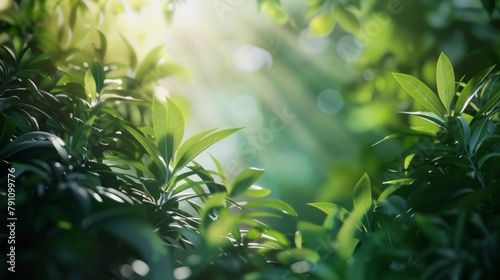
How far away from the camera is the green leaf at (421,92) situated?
28.3 inches

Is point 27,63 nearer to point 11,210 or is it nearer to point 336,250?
point 11,210

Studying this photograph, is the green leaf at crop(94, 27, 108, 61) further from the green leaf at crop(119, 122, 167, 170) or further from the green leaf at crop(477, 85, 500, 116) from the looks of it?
the green leaf at crop(477, 85, 500, 116)

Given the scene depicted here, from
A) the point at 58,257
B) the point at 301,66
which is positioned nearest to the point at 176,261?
the point at 58,257

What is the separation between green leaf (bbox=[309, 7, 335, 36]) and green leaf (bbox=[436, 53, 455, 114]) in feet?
3.69

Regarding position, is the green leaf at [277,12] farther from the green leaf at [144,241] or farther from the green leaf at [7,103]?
the green leaf at [144,241]

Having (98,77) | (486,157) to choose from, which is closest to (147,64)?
(98,77)

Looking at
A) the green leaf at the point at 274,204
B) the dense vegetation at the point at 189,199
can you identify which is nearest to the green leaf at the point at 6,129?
the dense vegetation at the point at 189,199

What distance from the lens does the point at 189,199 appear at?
0.71m

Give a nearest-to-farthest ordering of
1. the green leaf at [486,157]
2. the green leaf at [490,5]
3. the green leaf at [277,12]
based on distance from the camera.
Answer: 1. the green leaf at [486,157]
2. the green leaf at [490,5]
3. the green leaf at [277,12]

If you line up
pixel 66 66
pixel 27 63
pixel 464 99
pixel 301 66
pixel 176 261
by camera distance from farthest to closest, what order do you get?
1. pixel 301 66
2. pixel 66 66
3. pixel 27 63
4. pixel 464 99
5. pixel 176 261

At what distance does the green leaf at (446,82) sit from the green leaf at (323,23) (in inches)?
44.3

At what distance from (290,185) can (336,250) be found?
1373mm

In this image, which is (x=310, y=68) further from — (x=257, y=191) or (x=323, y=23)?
(x=257, y=191)

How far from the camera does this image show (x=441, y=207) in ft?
1.96
